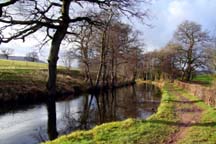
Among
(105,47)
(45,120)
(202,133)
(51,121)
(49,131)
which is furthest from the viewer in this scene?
(105,47)

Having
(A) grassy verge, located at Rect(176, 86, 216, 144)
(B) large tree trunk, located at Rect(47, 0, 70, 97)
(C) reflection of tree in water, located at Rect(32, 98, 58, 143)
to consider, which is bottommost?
(C) reflection of tree in water, located at Rect(32, 98, 58, 143)

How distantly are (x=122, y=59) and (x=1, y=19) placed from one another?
41.4m

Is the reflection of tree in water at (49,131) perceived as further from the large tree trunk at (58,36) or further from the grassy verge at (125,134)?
the large tree trunk at (58,36)

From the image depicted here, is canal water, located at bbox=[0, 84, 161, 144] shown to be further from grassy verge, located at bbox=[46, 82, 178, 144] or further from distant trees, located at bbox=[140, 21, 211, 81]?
distant trees, located at bbox=[140, 21, 211, 81]

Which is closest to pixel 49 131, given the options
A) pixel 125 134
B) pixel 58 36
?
pixel 125 134

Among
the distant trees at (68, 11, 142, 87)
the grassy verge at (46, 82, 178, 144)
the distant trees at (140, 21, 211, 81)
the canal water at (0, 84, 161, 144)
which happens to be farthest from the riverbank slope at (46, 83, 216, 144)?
the distant trees at (140, 21, 211, 81)

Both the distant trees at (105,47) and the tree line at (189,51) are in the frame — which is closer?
the distant trees at (105,47)

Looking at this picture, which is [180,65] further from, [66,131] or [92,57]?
[66,131]

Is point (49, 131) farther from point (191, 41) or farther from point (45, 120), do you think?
point (191, 41)

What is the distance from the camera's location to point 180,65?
83.5 meters

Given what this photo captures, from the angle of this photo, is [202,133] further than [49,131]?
No

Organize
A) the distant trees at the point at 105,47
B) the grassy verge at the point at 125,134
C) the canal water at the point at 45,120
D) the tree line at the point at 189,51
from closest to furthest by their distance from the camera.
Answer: the grassy verge at the point at 125,134 < the canal water at the point at 45,120 < the distant trees at the point at 105,47 < the tree line at the point at 189,51

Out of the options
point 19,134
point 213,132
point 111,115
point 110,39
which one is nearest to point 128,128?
point 213,132

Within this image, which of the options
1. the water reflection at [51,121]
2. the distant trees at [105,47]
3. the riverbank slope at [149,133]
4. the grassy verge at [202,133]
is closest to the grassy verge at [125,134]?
the riverbank slope at [149,133]
